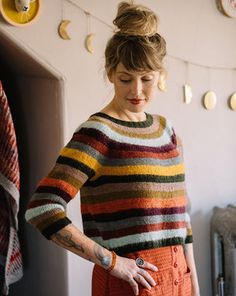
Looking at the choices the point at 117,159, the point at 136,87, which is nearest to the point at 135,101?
the point at 136,87

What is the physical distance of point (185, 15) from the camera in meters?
1.68

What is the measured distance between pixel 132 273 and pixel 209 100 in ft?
3.38

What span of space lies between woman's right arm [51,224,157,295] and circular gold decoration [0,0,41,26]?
0.69 meters

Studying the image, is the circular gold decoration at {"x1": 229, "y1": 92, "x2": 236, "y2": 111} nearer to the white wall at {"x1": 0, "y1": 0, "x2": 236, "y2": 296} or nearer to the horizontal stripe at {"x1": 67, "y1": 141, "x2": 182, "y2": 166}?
the white wall at {"x1": 0, "y1": 0, "x2": 236, "y2": 296}

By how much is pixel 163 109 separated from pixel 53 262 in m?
0.68

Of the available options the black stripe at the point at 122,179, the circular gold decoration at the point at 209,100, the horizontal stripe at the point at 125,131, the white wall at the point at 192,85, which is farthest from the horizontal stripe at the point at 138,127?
the circular gold decoration at the point at 209,100

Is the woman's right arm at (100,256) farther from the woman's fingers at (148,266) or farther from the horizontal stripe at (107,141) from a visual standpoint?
the horizontal stripe at (107,141)

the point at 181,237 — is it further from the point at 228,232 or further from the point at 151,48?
the point at 228,232

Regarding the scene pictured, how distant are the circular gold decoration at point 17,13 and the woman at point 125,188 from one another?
0.43 m

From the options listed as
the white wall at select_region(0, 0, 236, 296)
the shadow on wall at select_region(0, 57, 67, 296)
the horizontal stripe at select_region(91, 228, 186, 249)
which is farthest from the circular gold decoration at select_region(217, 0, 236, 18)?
the horizontal stripe at select_region(91, 228, 186, 249)

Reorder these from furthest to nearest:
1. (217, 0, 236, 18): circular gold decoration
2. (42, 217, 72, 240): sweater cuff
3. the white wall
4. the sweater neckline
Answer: (217, 0, 236, 18): circular gold decoration → the white wall → the sweater neckline → (42, 217, 72, 240): sweater cuff

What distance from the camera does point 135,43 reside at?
0.91 metres

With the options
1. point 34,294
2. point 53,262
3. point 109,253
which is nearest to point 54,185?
point 109,253

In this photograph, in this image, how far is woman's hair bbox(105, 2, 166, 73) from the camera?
0.91m
